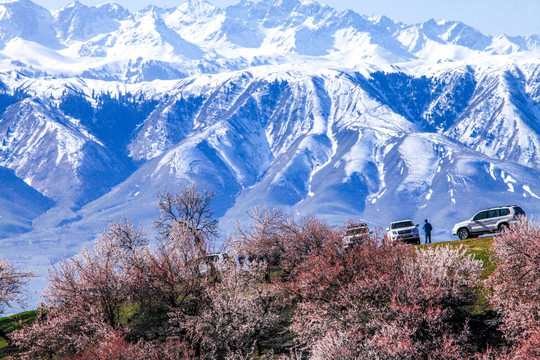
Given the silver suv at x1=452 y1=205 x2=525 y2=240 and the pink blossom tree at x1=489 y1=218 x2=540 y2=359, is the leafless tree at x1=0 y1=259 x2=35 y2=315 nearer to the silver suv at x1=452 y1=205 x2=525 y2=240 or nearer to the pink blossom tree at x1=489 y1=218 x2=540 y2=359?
the silver suv at x1=452 y1=205 x2=525 y2=240

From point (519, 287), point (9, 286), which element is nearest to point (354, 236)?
point (519, 287)

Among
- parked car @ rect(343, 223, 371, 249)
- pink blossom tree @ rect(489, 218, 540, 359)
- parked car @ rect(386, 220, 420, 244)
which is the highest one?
parked car @ rect(386, 220, 420, 244)

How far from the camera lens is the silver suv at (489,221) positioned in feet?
167

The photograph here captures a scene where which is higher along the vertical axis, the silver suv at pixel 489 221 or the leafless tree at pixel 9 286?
the leafless tree at pixel 9 286

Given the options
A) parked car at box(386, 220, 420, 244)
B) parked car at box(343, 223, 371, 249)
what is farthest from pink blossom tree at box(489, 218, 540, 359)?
parked car at box(386, 220, 420, 244)

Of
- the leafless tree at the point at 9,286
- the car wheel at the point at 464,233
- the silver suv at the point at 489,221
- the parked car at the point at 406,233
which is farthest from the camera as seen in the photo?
the parked car at the point at 406,233

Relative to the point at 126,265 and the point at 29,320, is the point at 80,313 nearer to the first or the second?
the point at 126,265

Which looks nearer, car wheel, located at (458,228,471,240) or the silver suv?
the silver suv

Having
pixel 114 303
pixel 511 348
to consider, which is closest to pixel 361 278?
pixel 511 348

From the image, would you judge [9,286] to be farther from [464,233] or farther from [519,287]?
[519,287]

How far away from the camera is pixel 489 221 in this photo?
170ft

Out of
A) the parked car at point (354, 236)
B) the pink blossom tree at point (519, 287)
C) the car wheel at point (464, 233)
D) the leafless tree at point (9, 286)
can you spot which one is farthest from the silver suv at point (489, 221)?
the leafless tree at point (9, 286)

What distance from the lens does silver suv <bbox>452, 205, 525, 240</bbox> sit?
167ft

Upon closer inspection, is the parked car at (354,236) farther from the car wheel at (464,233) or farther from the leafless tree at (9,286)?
the leafless tree at (9,286)
